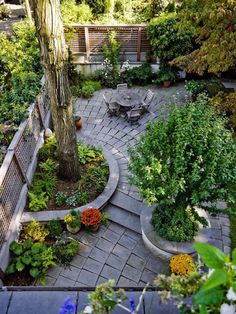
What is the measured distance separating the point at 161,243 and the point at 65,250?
2.04m

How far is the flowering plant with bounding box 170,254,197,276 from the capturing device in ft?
18.8

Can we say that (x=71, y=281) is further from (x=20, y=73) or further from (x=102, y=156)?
(x=20, y=73)

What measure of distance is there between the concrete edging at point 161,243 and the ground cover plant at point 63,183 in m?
1.63

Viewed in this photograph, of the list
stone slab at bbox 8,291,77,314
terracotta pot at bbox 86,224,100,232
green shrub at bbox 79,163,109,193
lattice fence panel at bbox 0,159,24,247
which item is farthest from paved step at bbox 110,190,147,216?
stone slab at bbox 8,291,77,314

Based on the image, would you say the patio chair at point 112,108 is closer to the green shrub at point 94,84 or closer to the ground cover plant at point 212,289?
the green shrub at point 94,84

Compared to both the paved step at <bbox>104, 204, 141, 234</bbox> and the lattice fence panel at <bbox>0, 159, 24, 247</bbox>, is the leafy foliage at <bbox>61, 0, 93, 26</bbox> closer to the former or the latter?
the lattice fence panel at <bbox>0, 159, 24, 247</bbox>

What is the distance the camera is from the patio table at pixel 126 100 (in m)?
10.5

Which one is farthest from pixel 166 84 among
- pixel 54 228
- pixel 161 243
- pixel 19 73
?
pixel 54 228

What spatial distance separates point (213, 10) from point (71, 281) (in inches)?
267

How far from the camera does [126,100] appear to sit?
1063 centimetres

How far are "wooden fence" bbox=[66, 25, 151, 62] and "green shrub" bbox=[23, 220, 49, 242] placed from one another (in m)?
8.29

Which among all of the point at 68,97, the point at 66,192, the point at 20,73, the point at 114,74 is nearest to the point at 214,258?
the point at 68,97

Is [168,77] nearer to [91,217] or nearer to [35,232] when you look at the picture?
[91,217]

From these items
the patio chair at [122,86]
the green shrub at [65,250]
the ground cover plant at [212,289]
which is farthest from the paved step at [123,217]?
the patio chair at [122,86]
